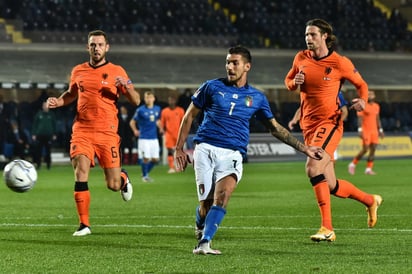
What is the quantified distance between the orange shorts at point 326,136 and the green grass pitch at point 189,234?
3.31 ft

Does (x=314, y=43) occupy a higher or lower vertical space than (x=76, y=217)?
higher

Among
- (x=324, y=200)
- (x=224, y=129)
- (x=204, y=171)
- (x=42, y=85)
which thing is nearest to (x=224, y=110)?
(x=224, y=129)

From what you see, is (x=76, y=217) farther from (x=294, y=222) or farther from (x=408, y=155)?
(x=408, y=155)

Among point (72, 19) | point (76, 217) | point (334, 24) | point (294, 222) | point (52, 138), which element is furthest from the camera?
point (334, 24)

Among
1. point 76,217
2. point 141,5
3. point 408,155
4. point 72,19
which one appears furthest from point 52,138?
point 76,217

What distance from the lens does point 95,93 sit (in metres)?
11.7

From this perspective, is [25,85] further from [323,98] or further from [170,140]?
[323,98]

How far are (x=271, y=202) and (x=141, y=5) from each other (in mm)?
23620

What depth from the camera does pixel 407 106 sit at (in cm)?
4081

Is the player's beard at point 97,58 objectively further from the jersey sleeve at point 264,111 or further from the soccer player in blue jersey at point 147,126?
the soccer player in blue jersey at point 147,126

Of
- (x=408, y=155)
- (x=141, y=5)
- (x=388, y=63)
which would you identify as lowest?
(x=408, y=155)

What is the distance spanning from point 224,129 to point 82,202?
8.84 ft

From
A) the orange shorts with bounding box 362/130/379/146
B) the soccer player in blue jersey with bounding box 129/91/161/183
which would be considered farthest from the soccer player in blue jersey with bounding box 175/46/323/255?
the orange shorts with bounding box 362/130/379/146

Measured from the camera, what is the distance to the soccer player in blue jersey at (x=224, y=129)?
9164 mm
